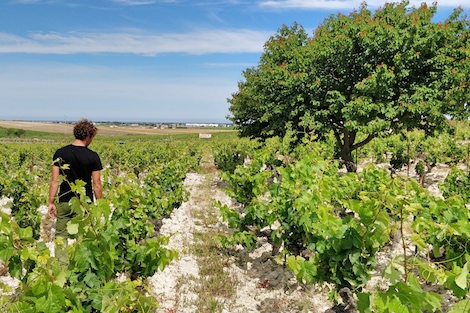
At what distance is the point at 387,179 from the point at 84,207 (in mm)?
6051

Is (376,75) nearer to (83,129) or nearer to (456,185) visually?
(456,185)

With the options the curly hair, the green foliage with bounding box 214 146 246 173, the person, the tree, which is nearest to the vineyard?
the person

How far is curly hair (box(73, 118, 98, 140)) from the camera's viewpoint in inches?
189

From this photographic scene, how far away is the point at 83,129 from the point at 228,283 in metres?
2.97

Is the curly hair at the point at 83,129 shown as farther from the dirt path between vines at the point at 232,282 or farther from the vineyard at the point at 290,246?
the dirt path between vines at the point at 232,282

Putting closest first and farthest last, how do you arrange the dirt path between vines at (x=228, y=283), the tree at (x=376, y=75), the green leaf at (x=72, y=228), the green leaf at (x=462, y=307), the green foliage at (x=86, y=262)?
the green leaf at (x=462, y=307) → the green foliage at (x=86, y=262) → the green leaf at (x=72, y=228) → the dirt path between vines at (x=228, y=283) → the tree at (x=376, y=75)

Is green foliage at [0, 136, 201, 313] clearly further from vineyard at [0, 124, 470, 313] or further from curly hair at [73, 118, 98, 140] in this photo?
curly hair at [73, 118, 98, 140]

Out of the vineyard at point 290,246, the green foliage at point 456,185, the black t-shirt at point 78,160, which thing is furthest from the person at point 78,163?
the green foliage at point 456,185

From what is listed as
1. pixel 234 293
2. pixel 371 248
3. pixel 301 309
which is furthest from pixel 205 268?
pixel 371 248

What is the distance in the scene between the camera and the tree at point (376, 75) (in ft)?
39.0

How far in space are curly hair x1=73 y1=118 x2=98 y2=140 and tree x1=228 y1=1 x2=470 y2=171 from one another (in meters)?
8.80

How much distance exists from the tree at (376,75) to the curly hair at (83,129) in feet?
28.9

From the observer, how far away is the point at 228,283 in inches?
222

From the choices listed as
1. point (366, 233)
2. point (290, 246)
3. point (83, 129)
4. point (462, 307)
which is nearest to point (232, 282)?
point (290, 246)
